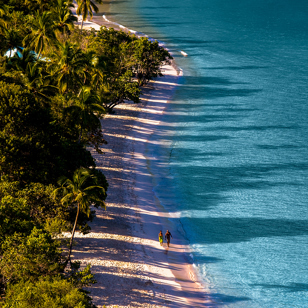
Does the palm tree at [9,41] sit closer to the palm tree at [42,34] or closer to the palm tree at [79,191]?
the palm tree at [42,34]

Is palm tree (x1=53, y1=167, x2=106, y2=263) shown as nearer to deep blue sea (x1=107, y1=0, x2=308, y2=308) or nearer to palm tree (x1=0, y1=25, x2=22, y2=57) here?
deep blue sea (x1=107, y1=0, x2=308, y2=308)

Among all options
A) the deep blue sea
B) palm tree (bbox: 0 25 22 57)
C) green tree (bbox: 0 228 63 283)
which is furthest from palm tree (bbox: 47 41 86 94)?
green tree (bbox: 0 228 63 283)

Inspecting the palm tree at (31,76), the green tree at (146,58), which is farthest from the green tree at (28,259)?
the green tree at (146,58)

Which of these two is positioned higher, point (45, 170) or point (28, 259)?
point (45, 170)

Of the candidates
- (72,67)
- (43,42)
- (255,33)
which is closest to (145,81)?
(43,42)

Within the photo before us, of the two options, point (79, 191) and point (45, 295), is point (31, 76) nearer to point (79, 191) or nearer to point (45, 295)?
point (79, 191)

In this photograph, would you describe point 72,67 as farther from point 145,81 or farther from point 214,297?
point 145,81

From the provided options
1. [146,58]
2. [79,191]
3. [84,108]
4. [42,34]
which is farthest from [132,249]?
[146,58]
